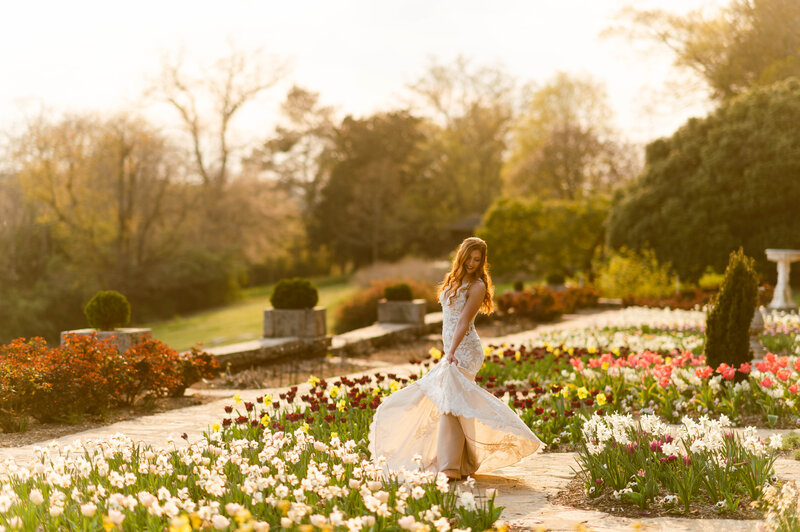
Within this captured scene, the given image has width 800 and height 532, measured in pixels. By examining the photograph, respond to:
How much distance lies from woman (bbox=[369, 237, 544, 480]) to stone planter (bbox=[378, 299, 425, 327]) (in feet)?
32.7

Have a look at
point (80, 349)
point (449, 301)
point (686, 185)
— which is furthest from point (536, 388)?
point (686, 185)

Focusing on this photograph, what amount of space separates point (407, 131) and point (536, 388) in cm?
4045

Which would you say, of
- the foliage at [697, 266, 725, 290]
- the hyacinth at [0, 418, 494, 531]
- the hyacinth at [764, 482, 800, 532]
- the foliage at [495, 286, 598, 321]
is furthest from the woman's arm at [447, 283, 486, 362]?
the foliage at [697, 266, 725, 290]

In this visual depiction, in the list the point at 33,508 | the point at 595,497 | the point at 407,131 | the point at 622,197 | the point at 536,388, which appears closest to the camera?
the point at 33,508

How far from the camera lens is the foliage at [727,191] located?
68.6 feet

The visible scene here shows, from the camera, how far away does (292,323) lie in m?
12.2

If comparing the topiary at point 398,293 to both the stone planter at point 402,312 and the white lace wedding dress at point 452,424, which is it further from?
the white lace wedding dress at point 452,424

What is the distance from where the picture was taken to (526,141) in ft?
136

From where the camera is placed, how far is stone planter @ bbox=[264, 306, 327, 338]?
12172 mm

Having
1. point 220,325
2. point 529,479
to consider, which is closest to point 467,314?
point 529,479

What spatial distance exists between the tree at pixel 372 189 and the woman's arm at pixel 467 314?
37.0 meters

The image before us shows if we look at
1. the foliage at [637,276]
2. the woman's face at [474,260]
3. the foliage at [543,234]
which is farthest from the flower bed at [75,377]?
the foliage at [543,234]

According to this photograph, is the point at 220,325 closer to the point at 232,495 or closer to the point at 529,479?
A: the point at 529,479

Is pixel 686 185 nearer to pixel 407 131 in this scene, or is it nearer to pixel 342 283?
pixel 342 283
